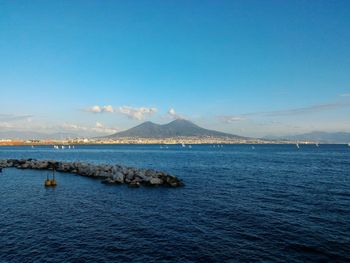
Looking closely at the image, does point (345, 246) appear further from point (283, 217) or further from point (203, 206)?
point (203, 206)

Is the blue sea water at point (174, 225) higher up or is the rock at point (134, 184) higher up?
the rock at point (134, 184)

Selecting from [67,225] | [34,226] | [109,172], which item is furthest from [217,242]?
[109,172]

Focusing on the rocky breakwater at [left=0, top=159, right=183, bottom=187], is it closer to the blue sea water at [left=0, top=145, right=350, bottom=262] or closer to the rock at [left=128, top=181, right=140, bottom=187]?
the rock at [left=128, top=181, right=140, bottom=187]

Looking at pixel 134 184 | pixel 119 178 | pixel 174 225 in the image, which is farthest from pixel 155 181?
pixel 174 225

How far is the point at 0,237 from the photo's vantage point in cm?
2134

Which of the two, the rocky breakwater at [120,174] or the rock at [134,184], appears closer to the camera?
the rock at [134,184]

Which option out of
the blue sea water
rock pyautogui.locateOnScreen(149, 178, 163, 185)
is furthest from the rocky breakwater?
the blue sea water

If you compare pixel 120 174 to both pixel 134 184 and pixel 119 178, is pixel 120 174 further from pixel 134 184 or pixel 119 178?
pixel 134 184

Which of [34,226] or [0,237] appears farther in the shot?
[34,226]

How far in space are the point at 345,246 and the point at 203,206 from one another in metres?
14.0

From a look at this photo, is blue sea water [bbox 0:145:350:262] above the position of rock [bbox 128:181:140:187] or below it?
below

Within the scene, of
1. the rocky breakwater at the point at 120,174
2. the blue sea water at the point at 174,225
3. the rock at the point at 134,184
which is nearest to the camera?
the blue sea water at the point at 174,225

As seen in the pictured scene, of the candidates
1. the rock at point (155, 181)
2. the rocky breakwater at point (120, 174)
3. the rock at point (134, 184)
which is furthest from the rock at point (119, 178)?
the rock at point (155, 181)

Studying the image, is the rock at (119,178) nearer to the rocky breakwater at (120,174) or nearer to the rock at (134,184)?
the rocky breakwater at (120,174)
